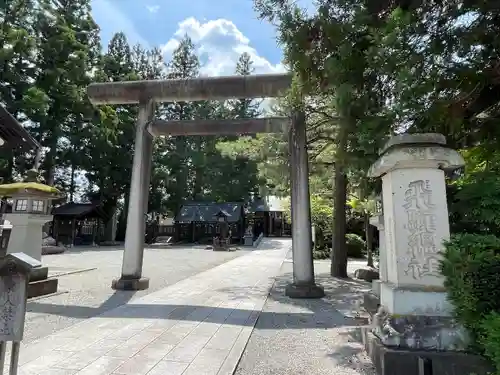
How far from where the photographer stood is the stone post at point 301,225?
24.0ft

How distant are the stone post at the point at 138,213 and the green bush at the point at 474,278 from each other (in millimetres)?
6545

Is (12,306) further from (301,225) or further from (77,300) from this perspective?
(301,225)

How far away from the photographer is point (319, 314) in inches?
234

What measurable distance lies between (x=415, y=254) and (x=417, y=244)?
10 cm

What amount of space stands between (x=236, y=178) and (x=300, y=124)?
24.6 m

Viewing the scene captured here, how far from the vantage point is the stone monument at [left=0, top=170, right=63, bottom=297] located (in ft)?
23.2

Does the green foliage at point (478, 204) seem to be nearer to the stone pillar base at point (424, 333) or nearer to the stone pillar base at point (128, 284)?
the stone pillar base at point (424, 333)

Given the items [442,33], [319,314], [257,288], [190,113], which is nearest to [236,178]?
[190,113]

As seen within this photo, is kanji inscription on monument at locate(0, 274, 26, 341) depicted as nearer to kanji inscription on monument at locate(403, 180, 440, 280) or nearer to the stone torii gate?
kanji inscription on monument at locate(403, 180, 440, 280)

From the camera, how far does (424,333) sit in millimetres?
3105

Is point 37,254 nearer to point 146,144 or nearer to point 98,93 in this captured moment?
point 146,144

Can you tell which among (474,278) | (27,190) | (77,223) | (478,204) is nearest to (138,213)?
(27,190)

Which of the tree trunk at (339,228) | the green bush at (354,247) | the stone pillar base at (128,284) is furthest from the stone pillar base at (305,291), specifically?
the green bush at (354,247)

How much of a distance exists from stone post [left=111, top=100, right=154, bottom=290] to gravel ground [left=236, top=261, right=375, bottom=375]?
313 cm
